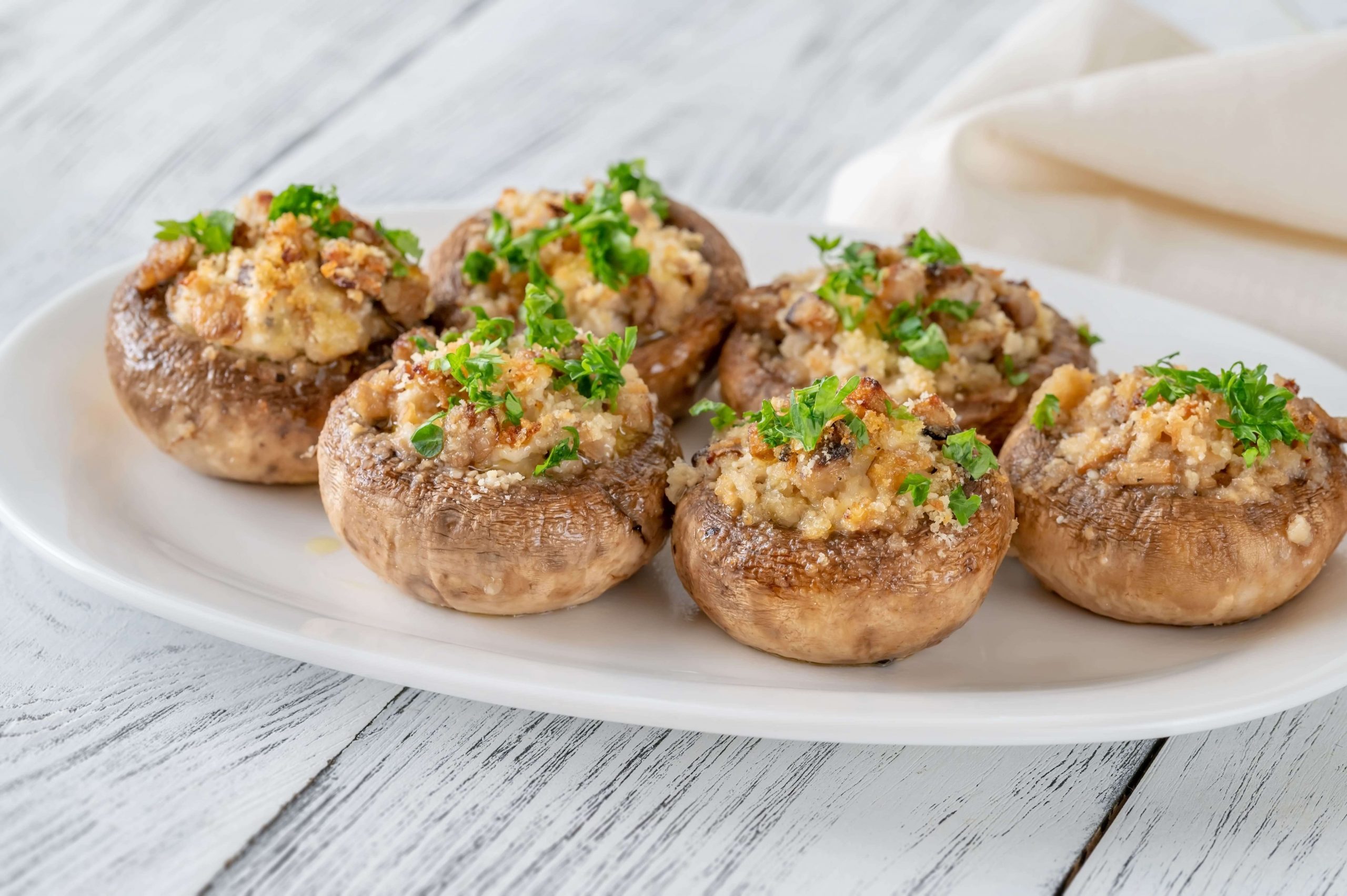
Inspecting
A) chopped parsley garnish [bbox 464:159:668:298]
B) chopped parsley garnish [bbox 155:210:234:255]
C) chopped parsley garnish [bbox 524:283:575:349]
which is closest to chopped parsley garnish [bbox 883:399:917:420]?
chopped parsley garnish [bbox 524:283:575:349]

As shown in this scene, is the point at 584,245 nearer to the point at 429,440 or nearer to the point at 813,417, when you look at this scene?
the point at 429,440

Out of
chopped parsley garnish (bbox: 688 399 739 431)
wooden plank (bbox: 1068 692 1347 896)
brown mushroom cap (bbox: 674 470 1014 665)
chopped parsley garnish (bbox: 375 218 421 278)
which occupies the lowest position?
wooden plank (bbox: 1068 692 1347 896)

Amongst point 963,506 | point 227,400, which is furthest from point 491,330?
point 963,506

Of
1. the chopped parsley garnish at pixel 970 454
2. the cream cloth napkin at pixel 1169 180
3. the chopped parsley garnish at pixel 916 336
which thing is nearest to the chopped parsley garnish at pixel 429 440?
the chopped parsley garnish at pixel 970 454

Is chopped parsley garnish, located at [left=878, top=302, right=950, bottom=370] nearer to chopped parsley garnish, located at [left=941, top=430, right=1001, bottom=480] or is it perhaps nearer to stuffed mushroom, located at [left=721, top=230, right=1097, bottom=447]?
stuffed mushroom, located at [left=721, top=230, right=1097, bottom=447]

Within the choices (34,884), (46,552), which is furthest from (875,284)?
(34,884)

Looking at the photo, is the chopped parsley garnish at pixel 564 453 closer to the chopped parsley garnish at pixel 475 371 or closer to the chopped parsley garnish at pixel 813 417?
the chopped parsley garnish at pixel 475 371
